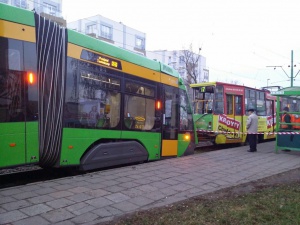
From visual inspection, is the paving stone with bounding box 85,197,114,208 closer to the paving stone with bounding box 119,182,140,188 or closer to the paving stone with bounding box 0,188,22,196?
the paving stone with bounding box 119,182,140,188

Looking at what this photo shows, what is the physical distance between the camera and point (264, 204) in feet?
16.4

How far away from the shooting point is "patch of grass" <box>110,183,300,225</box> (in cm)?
429

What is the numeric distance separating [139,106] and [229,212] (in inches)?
180

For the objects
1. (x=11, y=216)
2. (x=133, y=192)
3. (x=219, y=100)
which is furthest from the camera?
(x=219, y=100)

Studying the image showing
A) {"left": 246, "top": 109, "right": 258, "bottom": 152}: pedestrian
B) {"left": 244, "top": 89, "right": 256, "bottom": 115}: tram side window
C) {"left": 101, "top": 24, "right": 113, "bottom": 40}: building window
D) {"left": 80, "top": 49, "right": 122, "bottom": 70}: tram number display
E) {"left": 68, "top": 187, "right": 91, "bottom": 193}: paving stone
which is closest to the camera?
{"left": 68, "top": 187, "right": 91, "bottom": 193}: paving stone

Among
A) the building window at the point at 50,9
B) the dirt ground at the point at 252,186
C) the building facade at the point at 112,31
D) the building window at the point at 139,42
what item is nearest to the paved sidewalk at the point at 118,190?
the dirt ground at the point at 252,186

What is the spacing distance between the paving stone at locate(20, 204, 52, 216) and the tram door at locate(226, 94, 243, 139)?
11.0 meters

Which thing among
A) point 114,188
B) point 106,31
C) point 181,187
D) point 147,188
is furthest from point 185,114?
point 106,31

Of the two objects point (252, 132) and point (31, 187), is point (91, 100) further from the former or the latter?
point (252, 132)

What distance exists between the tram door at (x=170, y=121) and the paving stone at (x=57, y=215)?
17.2 ft

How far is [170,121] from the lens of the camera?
9.88 metres

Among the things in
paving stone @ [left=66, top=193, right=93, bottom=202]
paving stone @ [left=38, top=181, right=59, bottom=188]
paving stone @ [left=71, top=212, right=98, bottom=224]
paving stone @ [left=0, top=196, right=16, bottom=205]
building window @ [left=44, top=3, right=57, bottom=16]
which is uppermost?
building window @ [left=44, top=3, right=57, bottom=16]

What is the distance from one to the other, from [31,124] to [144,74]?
380 cm

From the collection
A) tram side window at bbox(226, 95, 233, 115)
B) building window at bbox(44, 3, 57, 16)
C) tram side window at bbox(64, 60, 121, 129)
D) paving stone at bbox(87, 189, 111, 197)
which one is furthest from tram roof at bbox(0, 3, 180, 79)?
building window at bbox(44, 3, 57, 16)
